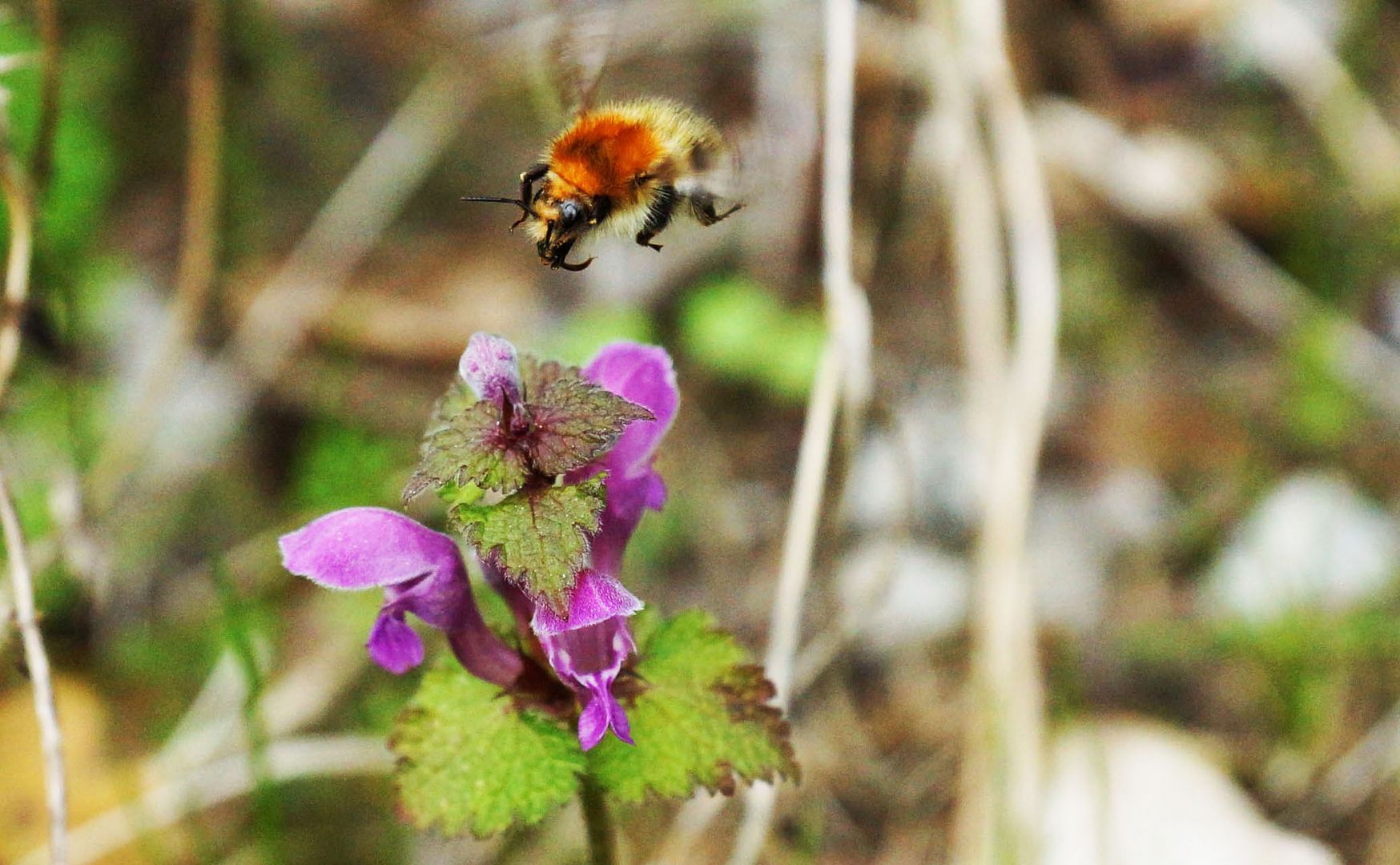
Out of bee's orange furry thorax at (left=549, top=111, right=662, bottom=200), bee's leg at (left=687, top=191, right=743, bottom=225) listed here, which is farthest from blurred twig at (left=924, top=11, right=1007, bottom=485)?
bee's orange furry thorax at (left=549, top=111, right=662, bottom=200)

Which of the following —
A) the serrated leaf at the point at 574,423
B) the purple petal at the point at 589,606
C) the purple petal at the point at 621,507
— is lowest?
the purple petal at the point at 621,507

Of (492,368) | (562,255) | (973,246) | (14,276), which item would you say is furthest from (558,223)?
(973,246)

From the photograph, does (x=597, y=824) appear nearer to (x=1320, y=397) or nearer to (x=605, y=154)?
(x=605, y=154)

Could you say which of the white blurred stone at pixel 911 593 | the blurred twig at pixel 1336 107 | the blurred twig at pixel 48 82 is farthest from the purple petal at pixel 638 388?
the blurred twig at pixel 1336 107

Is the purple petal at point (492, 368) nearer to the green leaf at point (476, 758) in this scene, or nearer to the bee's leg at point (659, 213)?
the green leaf at point (476, 758)

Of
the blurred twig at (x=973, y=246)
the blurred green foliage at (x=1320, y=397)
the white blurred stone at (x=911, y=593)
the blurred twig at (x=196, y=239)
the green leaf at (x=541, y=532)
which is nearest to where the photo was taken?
the green leaf at (x=541, y=532)

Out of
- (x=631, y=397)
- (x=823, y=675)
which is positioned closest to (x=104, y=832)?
(x=823, y=675)
